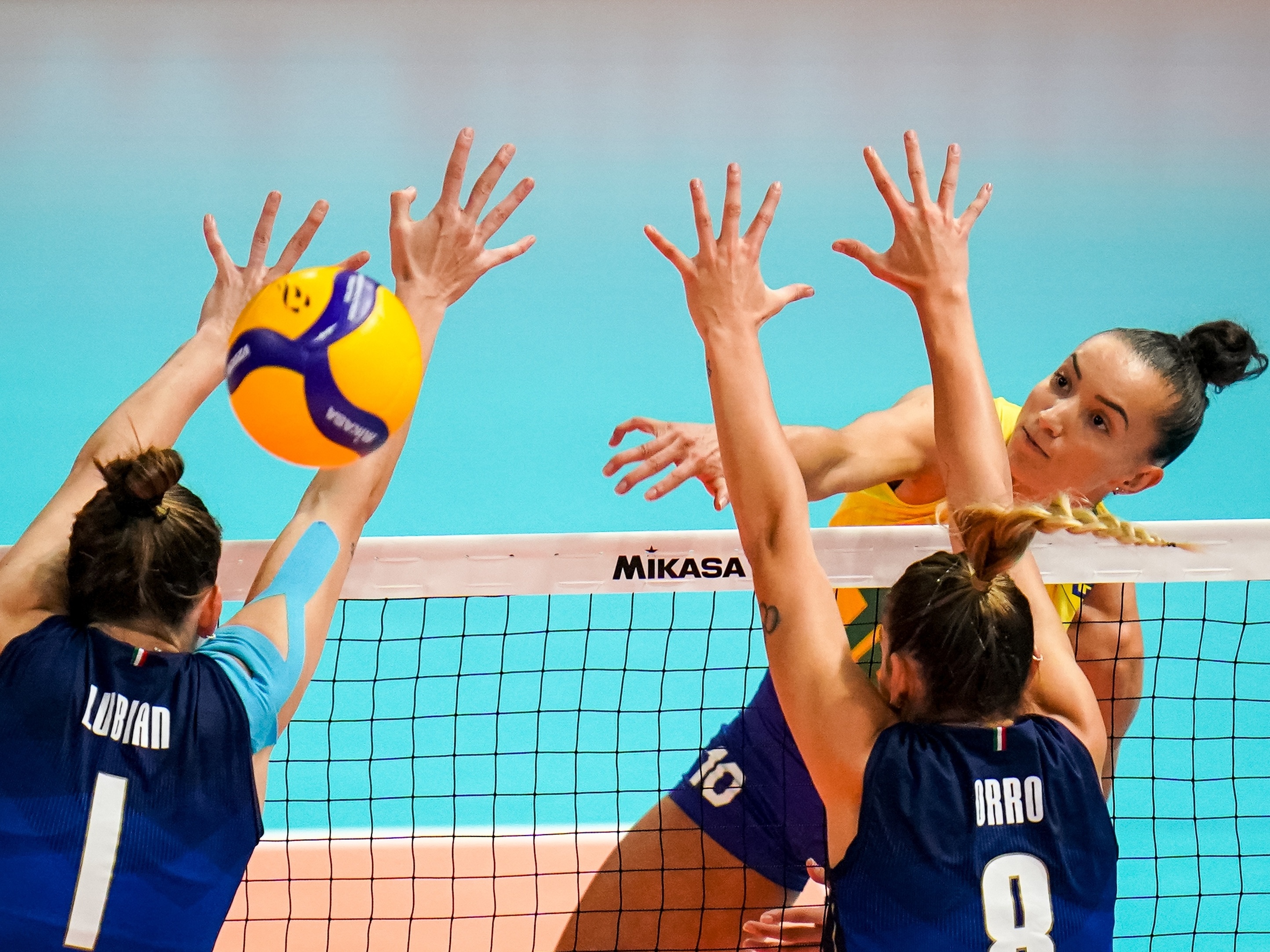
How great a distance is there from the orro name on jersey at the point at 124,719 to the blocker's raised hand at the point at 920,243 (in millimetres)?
1527

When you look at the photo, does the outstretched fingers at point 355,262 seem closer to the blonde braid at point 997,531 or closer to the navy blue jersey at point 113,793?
the navy blue jersey at point 113,793

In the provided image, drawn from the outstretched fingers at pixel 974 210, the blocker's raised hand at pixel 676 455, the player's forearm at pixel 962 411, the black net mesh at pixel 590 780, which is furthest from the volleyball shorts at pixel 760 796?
the outstretched fingers at pixel 974 210

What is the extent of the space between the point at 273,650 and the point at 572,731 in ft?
12.6

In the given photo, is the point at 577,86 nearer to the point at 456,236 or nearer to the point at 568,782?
the point at 568,782

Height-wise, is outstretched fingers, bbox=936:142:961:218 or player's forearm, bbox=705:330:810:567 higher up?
outstretched fingers, bbox=936:142:961:218

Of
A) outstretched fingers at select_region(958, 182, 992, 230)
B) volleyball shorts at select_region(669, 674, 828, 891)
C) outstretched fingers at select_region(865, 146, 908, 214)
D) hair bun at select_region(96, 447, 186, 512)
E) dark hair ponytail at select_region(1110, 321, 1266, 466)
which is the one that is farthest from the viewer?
volleyball shorts at select_region(669, 674, 828, 891)

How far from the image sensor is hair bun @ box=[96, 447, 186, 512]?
6.98ft

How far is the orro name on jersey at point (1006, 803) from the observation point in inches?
80.9

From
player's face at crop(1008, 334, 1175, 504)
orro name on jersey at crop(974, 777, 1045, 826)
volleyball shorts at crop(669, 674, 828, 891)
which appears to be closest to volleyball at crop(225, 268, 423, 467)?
orro name on jersey at crop(974, 777, 1045, 826)

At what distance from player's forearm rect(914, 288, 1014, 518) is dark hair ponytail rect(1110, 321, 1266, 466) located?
79 cm

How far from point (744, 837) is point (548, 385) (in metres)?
5.30

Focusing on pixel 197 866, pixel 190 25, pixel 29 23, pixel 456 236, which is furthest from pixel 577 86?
pixel 197 866

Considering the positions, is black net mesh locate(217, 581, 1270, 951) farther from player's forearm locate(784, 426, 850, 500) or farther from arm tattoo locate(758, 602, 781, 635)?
arm tattoo locate(758, 602, 781, 635)

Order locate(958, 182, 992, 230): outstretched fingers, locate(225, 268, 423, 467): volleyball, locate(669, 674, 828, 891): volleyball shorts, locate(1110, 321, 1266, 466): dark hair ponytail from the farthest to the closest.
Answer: locate(669, 674, 828, 891): volleyball shorts < locate(1110, 321, 1266, 466): dark hair ponytail < locate(958, 182, 992, 230): outstretched fingers < locate(225, 268, 423, 467): volleyball
